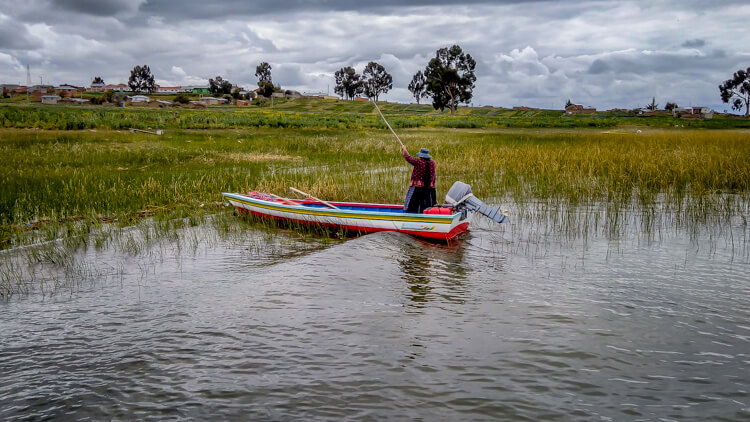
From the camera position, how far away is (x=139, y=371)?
6.14 meters

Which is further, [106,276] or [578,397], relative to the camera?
[106,276]

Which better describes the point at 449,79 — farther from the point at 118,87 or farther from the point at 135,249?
the point at 118,87

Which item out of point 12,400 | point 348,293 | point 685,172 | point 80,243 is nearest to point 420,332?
point 348,293

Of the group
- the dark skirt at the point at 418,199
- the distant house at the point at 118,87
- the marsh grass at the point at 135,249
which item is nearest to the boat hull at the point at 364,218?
the marsh grass at the point at 135,249

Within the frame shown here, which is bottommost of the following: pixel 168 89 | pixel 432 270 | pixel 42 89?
pixel 432 270

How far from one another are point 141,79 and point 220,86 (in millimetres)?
23929

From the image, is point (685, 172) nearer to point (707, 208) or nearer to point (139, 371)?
point (707, 208)

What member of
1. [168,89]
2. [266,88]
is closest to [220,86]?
[266,88]

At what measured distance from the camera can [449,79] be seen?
9438cm

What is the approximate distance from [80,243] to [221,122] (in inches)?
1532

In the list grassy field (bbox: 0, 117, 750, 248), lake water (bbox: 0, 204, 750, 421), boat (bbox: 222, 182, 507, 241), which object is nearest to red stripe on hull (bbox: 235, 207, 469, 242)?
boat (bbox: 222, 182, 507, 241)

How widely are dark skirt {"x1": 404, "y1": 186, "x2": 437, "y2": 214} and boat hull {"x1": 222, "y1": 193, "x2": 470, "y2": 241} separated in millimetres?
510

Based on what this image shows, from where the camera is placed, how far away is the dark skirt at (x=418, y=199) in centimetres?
1318

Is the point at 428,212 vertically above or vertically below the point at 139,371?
above
